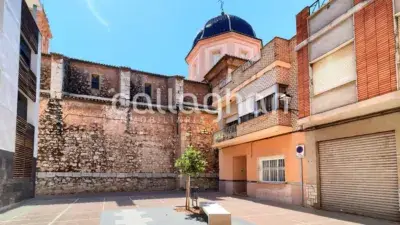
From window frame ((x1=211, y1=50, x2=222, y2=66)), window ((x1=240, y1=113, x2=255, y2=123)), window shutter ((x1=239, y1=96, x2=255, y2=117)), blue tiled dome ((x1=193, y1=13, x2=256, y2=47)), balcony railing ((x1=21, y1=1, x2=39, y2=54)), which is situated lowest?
window ((x1=240, y1=113, x2=255, y2=123))

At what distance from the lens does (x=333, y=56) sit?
10883mm

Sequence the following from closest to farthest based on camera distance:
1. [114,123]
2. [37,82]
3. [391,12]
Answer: [391,12]
[37,82]
[114,123]

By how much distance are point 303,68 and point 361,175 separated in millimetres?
4851

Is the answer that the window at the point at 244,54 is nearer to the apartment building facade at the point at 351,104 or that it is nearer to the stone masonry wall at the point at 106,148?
the stone masonry wall at the point at 106,148

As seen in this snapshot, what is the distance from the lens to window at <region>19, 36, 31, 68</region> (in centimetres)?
1443

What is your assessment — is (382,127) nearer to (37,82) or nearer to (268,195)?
(268,195)

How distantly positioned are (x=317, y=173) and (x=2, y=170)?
12.3 m

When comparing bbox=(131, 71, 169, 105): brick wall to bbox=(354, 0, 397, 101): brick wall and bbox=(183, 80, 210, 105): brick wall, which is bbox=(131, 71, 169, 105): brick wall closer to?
bbox=(183, 80, 210, 105): brick wall

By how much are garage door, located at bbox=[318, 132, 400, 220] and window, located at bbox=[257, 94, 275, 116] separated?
10.9 ft

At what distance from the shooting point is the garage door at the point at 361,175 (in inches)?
356

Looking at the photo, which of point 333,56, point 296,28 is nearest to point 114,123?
point 296,28

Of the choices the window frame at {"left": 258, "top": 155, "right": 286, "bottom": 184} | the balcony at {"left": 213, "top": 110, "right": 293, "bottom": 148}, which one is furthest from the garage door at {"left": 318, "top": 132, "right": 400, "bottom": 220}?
the window frame at {"left": 258, "top": 155, "right": 286, "bottom": 184}

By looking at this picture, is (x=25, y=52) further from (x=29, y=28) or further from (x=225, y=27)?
→ (x=225, y=27)

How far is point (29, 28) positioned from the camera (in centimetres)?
1505
